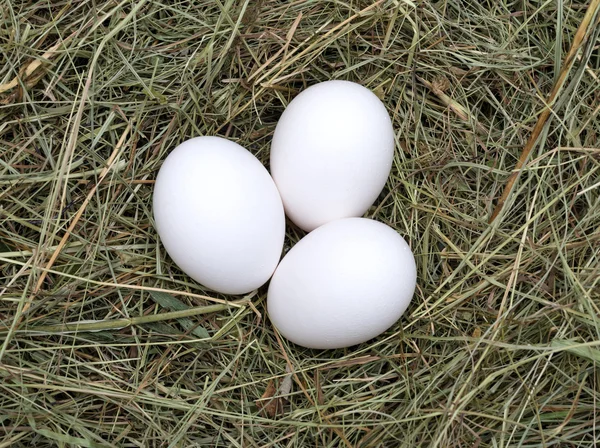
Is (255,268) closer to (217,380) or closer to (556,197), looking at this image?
(217,380)

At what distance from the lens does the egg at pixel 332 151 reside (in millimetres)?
1334

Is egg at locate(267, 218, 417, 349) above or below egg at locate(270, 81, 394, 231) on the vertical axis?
below

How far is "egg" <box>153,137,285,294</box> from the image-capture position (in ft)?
4.20

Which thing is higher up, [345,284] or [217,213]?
[217,213]

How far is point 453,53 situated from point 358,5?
0.25 metres

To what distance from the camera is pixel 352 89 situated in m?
1.37

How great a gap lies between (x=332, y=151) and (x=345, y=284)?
0.27m

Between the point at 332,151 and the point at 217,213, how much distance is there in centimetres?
27

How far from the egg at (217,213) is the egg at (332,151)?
0.06 meters

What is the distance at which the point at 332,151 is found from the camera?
1.33 m

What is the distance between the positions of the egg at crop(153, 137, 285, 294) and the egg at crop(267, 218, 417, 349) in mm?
91

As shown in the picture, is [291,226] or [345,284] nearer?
[345,284]

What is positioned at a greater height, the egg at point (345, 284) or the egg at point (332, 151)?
the egg at point (332, 151)

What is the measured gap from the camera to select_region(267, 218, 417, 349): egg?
129 cm
